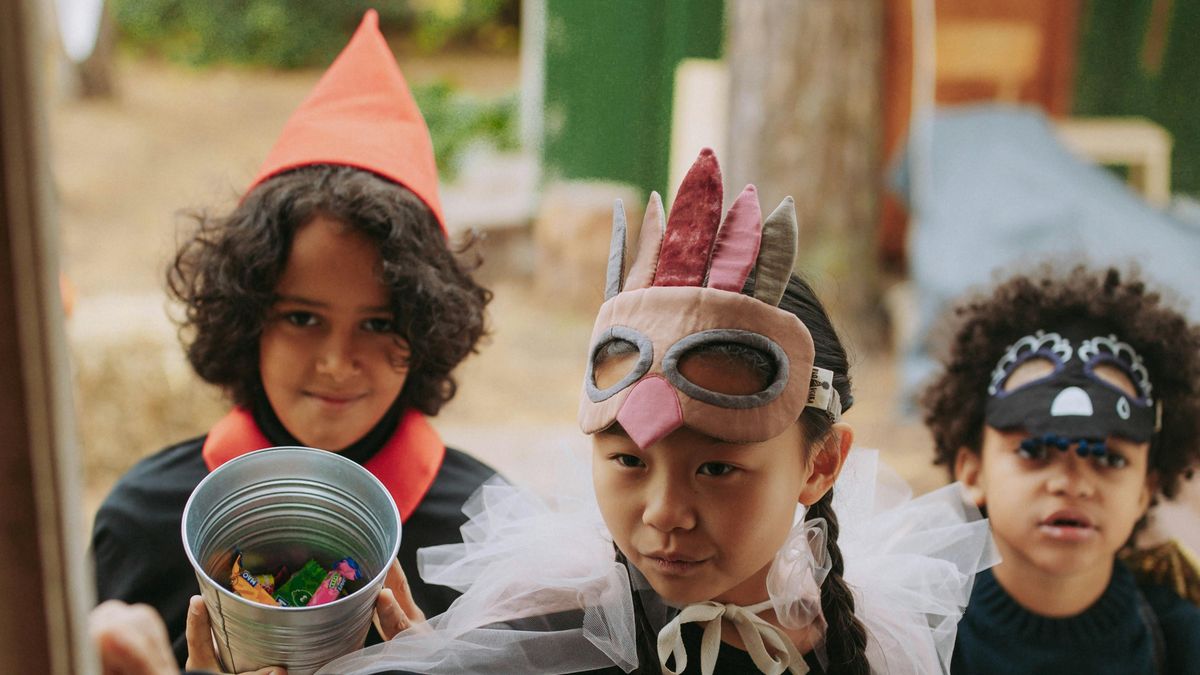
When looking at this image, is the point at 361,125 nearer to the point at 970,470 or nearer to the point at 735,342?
the point at 735,342

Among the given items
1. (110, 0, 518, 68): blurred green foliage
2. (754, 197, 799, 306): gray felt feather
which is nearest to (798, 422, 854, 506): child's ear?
(754, 197, 799, 306): gray felt feather

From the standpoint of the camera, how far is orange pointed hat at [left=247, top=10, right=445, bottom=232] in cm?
182

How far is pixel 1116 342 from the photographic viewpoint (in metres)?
1.88

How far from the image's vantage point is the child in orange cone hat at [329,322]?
5.74 feet

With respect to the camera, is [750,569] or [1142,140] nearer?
[750,569]

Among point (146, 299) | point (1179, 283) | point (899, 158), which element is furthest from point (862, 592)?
point (899, 158)

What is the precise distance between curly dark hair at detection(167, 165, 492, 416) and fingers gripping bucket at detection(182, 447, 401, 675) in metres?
0.45

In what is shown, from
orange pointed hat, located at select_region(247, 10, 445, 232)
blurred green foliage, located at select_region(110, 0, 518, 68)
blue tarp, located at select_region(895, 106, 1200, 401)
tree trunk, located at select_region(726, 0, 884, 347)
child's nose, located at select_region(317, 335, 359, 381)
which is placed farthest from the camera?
blurred green foliage, located at select_region(110, 0, 518, 68)

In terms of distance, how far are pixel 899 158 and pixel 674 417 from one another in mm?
5816

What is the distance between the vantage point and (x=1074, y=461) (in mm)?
1778

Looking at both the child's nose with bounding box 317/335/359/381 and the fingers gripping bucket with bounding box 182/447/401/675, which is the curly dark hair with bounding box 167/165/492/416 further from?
the fingers gripping bucket with bounding box 182/447/401/675

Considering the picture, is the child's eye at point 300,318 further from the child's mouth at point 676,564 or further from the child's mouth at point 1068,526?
the child's mouth at point 1068,526

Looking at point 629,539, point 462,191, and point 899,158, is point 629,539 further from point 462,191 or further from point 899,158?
point 462,191

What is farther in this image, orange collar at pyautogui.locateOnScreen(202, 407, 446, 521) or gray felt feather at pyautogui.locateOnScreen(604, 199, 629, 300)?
orange collar at pyautogui.locateOnScreen(202, 407, 446, 521)
